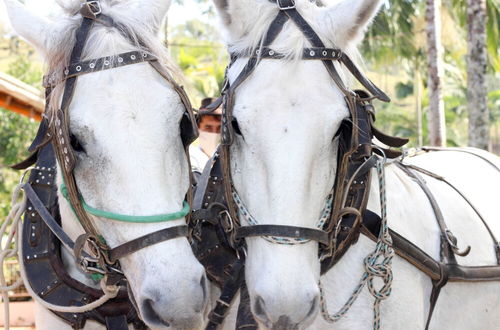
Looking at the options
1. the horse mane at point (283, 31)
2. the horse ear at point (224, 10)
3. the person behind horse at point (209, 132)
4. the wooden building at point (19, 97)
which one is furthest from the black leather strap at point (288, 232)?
the wooden building at point (19, 97)

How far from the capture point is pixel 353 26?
3.00 meters

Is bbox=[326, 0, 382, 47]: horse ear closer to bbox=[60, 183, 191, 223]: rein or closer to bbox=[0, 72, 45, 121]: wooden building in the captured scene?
bbox=[60, 183, 191, 223]: rein

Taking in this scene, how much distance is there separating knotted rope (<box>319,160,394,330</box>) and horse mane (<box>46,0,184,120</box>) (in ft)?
3.71

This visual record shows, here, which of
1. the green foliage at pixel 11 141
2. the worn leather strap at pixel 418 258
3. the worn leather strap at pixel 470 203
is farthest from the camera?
the green foliage at pixel 11 141

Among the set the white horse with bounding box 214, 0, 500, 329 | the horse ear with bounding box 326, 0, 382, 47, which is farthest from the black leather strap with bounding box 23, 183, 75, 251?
the horse ear with bounding box 326, 0, 382, 47

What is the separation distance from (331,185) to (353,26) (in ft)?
2.35

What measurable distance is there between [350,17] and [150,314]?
1.50 m

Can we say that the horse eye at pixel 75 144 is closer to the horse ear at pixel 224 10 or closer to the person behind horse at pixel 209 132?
the horse ear at pixel 224 10

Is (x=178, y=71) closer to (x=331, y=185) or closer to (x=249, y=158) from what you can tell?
(x=249, y=158)

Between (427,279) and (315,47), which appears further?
(427,279)

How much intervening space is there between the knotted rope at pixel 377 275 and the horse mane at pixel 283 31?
71cm

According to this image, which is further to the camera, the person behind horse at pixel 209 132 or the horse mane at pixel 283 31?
the person behind horse at pixel 209 132

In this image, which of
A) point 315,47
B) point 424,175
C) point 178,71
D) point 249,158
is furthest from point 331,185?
point 424,175

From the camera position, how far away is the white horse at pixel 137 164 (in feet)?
8.26
